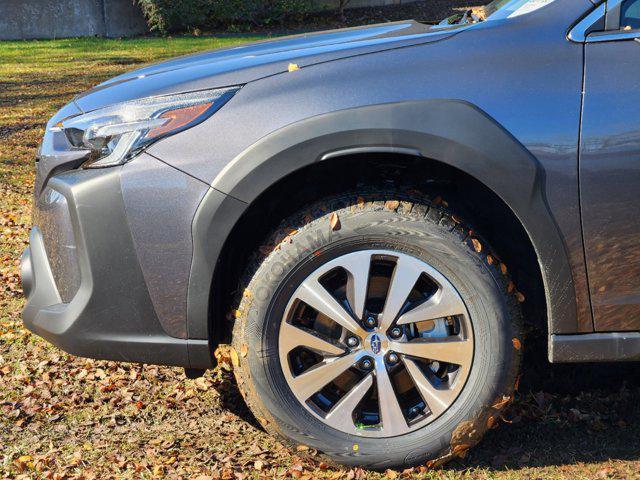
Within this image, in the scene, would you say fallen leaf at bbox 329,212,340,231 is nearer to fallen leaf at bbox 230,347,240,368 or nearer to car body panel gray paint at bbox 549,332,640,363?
fallen leaf at bbox 230,347,240,368

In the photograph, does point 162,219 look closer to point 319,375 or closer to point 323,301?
point 323,301

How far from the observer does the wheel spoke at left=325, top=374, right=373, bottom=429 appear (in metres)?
2.95

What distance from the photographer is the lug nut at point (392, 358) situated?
296 centimetres

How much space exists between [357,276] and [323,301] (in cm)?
14

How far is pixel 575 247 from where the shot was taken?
9.06ft

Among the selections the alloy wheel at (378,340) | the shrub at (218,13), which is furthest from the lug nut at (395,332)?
the shrub at (218,13)

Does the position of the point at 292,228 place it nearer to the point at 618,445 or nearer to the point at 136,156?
the point at 136,156

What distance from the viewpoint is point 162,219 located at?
283cm

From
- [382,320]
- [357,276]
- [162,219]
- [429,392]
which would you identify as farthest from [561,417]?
[162,219]

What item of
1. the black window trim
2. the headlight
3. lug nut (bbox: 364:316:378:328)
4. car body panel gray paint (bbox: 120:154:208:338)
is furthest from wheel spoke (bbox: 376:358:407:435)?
the black window trim

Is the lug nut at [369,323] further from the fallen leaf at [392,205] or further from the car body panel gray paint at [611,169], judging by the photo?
the car body panel gray paint at [611,169]

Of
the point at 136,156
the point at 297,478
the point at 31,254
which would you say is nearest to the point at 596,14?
the point at 136,156

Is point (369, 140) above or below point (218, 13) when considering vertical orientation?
above

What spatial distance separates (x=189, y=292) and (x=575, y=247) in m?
1.28
